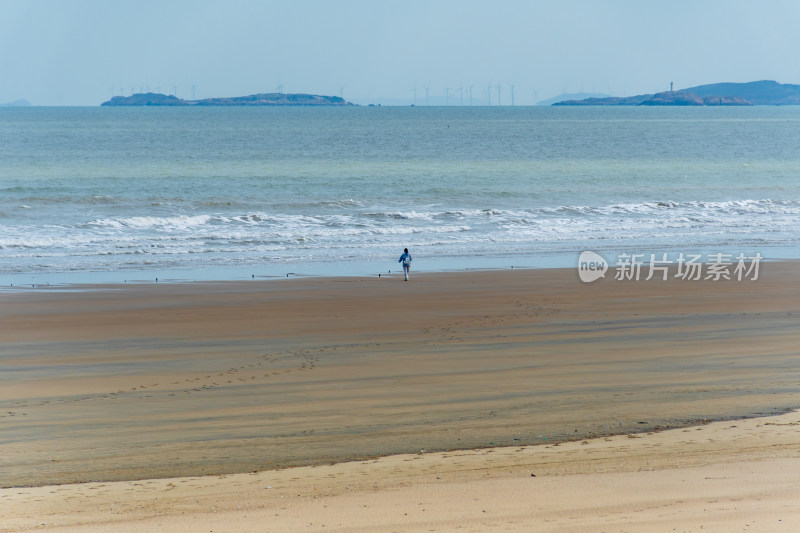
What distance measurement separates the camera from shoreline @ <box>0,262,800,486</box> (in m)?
8.81

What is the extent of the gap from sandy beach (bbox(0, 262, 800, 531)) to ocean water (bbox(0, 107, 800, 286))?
6.68 metres

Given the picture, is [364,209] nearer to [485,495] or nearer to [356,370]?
[356,370]

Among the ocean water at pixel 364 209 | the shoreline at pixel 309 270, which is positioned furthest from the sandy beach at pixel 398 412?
the ocean water at pixel 364 209

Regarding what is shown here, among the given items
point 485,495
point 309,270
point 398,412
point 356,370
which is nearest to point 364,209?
point 309,270

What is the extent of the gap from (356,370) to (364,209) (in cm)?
2529

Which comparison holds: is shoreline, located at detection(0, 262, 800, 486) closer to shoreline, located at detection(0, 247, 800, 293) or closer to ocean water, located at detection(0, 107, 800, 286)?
shoreline, located at detection(0, 247, 800, 293)

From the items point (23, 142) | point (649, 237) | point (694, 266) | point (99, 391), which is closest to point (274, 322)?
point (99, 391)

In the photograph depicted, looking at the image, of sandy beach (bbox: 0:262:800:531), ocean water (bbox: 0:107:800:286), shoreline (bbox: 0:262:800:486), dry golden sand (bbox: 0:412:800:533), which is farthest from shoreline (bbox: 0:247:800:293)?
dry golden sand (bbox: 0:412:800:533)

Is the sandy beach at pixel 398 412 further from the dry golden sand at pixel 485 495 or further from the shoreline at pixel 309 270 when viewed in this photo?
the shoreline at pixel 309 270

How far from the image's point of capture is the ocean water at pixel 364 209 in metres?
24.7

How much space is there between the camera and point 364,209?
3672 cm

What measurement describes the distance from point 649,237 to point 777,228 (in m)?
5.91

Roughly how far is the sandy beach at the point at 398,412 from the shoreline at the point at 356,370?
44 millimetres

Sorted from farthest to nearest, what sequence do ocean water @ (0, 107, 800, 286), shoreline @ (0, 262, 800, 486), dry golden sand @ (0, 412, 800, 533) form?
ocean water @ (0, 107, 800, 286) → shoreline @ (0, 262, 800, 486) → dry golden sand @ (0, 412, 800, 533)
